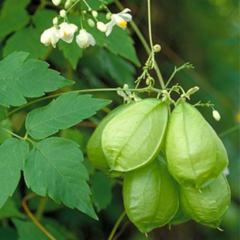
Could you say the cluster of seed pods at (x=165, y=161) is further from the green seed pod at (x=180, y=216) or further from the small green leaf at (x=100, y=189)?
the small green leaf at (x=100, y=189)

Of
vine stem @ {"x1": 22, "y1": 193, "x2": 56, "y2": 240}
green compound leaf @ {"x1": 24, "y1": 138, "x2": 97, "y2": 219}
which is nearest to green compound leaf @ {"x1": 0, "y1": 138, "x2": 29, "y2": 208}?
green compound leaf @ {"x1": 24, "y1": 138, "x2": 97, "y2": 219}

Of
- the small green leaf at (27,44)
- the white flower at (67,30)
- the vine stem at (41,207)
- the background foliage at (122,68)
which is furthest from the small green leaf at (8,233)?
the white flower at (67,30)

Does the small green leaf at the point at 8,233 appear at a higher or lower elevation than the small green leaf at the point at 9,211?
lower

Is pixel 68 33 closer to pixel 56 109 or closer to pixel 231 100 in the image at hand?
pixel 56 109

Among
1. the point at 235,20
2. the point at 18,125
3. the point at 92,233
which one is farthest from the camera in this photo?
the point at 235,20

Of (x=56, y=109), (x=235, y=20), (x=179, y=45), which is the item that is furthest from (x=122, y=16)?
(x=235, y=20)

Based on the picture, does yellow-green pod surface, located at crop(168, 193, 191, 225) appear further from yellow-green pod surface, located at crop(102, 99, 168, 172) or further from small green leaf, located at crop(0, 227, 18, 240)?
small green leaf, located at crop(0, 227, 18, 240)
